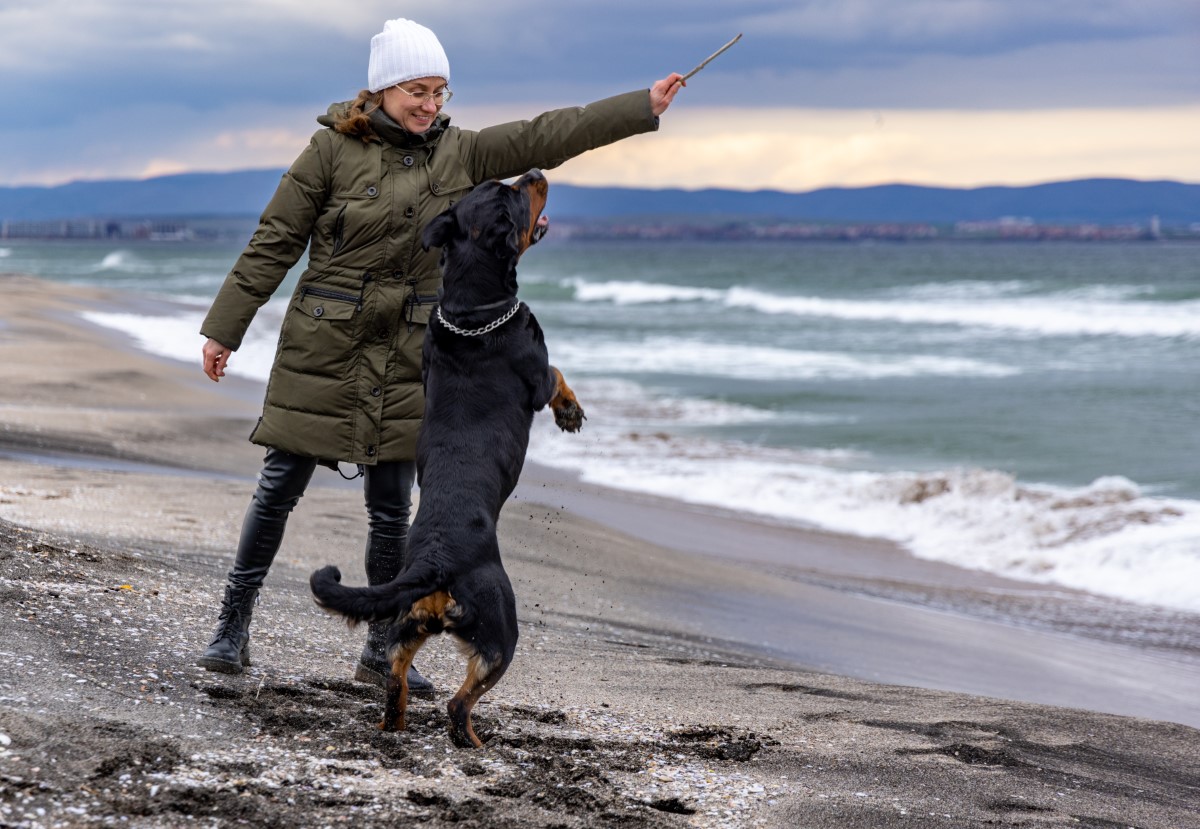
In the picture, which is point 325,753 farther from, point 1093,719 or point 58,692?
point 1093,719

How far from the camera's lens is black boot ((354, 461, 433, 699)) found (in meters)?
4.18

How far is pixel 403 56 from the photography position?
3.98m

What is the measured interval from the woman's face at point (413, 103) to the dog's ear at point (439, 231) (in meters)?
0.40

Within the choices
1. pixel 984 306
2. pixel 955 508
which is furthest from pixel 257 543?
pixel 984 306

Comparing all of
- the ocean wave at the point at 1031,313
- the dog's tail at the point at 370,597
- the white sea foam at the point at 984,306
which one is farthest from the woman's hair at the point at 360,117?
the white sea foam at the point at 984,306

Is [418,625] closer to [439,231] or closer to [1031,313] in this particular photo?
[439,231]

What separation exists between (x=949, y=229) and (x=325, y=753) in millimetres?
145911

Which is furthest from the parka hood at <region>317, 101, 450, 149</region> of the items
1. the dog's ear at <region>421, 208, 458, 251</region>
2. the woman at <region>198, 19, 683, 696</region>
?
the dog's ear at <region>421, 208, 458, 251</region>

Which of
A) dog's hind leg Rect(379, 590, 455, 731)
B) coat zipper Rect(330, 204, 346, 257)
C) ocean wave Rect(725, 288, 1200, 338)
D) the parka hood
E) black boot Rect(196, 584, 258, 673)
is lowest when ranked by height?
black boot Rect(196, 584, 258, 673)

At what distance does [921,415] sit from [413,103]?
14.2 meters

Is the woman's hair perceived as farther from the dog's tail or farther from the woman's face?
the dog's tail

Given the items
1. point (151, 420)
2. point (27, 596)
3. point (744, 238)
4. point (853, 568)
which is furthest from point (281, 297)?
point (744, 238)

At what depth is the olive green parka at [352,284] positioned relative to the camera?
4031mm

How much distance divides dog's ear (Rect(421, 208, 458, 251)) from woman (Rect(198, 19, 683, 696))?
0.25m
